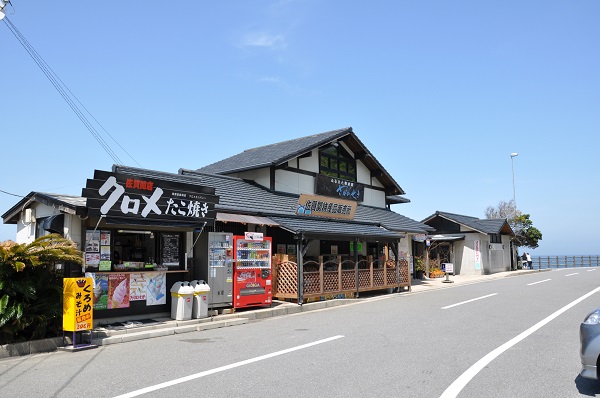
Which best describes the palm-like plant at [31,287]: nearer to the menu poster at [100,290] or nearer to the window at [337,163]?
the menu poster at [100,290]

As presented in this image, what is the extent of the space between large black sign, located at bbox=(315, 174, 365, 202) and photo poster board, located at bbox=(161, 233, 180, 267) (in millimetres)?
9007

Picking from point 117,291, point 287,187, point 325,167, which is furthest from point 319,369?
point 325,167

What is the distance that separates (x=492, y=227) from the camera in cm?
3750

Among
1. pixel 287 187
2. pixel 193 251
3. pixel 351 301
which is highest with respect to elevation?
pixel 287 187

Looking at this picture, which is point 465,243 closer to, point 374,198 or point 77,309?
point 374,198

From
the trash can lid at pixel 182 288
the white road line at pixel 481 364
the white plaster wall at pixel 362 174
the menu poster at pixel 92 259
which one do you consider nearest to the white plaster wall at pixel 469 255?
the white plaster wall at pixel 362 174

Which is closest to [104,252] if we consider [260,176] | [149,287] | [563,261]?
[149,287]

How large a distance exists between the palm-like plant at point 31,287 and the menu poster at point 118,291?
1513mm

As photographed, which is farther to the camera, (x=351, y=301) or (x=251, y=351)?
(x=351, y=301)

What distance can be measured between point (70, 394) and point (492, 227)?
3623 cm

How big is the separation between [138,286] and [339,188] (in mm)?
12081

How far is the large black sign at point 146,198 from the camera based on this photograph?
10797 mm

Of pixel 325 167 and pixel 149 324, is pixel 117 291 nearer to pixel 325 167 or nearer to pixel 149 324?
pixel 149 324

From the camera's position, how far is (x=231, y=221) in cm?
1479
